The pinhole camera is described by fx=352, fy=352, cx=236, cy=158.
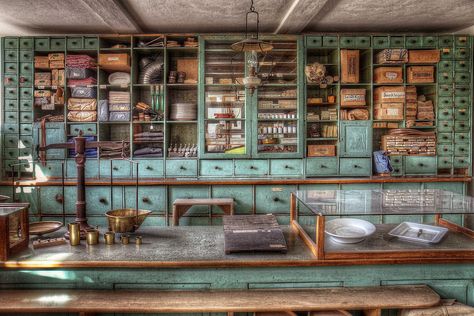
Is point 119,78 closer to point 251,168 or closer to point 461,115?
point 251,168

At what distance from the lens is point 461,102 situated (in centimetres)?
496

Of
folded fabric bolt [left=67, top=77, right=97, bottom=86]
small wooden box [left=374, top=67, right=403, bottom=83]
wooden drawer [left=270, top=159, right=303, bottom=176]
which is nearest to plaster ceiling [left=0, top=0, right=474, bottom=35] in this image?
small wooden box [left=374, top=67, right=403, bottom=83]

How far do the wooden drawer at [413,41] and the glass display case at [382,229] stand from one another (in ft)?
10.1

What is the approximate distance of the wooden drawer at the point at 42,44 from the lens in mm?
4852

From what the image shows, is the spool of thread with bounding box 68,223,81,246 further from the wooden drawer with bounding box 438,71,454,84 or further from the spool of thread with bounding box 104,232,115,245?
→ the wooden drawer with bounding box 438,71,454,84

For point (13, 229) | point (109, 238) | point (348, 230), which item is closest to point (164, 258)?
point (109, 238)

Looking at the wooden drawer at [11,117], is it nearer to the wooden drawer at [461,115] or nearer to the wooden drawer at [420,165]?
the wooden drawer at [420,165]

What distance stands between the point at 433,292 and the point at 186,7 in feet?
12.5

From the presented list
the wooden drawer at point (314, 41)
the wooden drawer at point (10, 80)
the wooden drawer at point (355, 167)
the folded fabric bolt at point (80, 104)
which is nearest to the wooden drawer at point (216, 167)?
the wooden drawer at point (355, 167)

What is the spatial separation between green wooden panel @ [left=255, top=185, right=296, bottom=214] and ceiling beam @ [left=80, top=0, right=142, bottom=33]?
2705 millimetres

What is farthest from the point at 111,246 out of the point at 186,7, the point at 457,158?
the point at 457,158

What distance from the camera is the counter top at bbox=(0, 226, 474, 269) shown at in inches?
75.9

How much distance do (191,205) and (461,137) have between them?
12.8 ft

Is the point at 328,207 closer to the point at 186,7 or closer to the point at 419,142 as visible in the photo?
the point at 186,7
